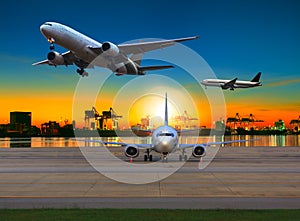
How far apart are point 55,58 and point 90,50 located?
5142 millimetres

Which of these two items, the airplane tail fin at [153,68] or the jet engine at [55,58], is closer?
the jet engine at [55,58]

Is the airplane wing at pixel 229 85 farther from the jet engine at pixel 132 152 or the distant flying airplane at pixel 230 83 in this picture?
the jet engine at pixel 132 152

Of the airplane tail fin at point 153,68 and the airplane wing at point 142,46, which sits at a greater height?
the airplane wing at point 142,46

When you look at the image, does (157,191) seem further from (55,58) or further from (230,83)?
(230,83)

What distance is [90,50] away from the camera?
46375mm

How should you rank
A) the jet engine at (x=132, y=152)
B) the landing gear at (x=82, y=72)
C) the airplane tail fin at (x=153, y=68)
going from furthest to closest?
the airplane tail fin at (x=153, y=68)
the landing gear at (x=82, y=72)
the jet engine at (x=132, y=152)

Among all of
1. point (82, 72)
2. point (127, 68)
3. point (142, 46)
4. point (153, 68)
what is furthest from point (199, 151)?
point (82, 72)

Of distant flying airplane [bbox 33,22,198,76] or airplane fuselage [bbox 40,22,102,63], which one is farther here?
distant flying airplane [bbox 33,22,198,76]

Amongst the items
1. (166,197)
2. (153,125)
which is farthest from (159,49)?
(166,197)

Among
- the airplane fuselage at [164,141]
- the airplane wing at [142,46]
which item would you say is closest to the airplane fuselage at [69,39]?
the airplane wing at [142,46]

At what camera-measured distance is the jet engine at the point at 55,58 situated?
4809 cm

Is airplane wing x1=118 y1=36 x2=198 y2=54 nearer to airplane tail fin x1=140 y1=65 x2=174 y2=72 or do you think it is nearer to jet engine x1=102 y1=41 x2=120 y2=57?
jet engine x1=102 y1=41 x2=120 y2=57

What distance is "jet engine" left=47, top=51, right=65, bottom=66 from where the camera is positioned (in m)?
48.1

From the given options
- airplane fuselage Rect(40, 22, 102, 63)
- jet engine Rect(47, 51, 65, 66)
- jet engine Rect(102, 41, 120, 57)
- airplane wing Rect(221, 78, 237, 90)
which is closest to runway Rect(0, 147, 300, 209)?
airplane fuselage Rect(40, 22, 102, 63)
